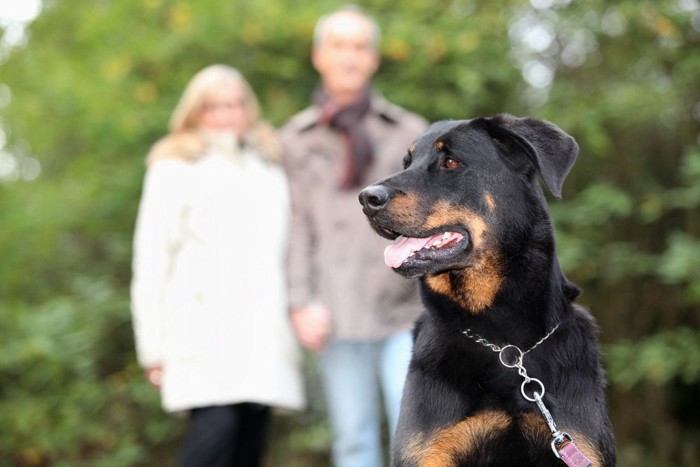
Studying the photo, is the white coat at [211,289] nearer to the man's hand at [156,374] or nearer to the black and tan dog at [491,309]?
the man's hand at [156,374]

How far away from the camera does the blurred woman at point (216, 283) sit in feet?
13.9

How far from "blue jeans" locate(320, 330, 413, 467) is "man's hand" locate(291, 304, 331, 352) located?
82mm

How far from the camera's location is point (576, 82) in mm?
7000

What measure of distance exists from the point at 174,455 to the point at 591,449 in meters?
6.09

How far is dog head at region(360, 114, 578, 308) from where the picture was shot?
2.92m

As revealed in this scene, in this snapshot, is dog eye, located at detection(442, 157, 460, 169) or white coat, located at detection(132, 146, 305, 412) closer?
dog eye, located at detection(442, 157, 460, 169)

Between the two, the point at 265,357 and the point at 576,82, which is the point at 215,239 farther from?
the point at 576,82

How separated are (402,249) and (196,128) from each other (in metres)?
2.06

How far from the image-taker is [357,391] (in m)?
4.20

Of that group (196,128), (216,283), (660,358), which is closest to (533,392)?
(216,283)

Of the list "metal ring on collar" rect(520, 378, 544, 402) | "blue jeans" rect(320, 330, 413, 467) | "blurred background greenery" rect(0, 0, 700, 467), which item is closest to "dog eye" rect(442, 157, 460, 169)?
"metal ring on collar" rect(520, 378, 544, 402)

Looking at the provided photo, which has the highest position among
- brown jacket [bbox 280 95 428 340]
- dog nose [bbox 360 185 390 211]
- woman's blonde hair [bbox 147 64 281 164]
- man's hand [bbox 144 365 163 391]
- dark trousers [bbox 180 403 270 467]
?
dog nose [bbox 360 185 390 211]

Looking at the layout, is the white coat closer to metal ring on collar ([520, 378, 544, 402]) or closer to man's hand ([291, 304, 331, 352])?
man's hand ([291, 304, 331, 352])

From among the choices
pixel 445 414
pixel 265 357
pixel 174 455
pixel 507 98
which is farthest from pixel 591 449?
pixel 174 455
